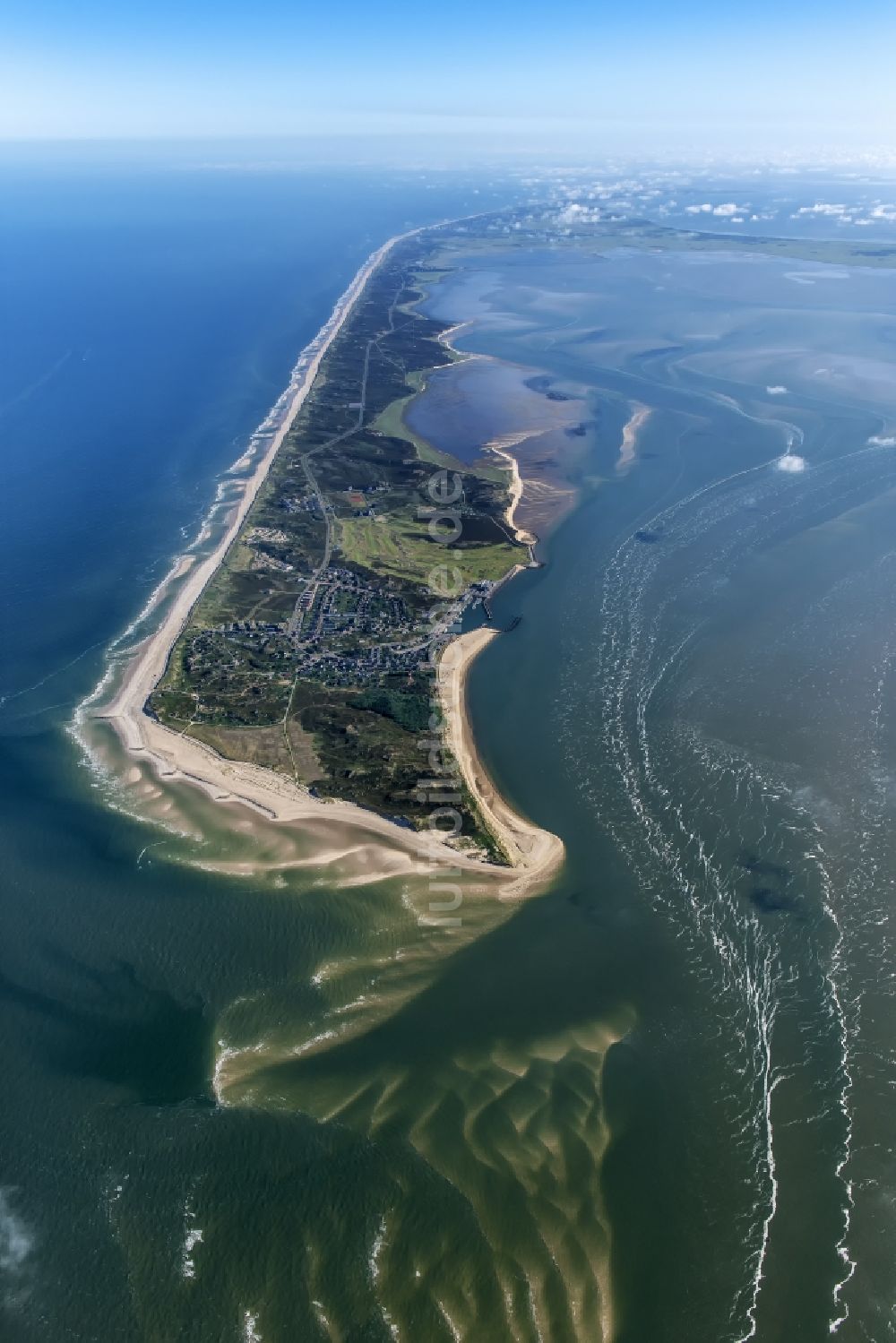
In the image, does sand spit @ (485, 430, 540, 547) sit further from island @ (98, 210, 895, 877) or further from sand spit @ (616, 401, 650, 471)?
sand spit @ (616, 401, 650, 471)

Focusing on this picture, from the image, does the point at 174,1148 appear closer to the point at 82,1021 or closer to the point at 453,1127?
the point at 82,1021

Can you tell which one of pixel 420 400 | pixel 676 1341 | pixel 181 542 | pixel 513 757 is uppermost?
pixel 420 400

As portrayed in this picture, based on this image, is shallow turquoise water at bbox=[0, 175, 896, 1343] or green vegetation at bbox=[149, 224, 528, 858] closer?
shallow turquoise water at bbox=[0, 175, 896, 1343]

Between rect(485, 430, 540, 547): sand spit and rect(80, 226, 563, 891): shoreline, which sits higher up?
rect(485, 430, 540, 547): sand spit

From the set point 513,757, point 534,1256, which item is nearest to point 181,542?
point 513,757

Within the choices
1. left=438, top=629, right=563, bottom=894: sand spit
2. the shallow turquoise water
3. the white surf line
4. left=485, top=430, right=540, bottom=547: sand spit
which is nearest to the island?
left=438, top=629, right=563, bottom=894: sand spit

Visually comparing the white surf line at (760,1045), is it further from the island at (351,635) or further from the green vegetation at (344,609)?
the green vegetation at (344,609)

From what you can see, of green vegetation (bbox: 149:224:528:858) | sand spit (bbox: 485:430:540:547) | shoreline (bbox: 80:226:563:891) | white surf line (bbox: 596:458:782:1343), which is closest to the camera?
white surf line (bbox: 596:458:782:1343)
